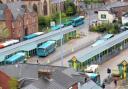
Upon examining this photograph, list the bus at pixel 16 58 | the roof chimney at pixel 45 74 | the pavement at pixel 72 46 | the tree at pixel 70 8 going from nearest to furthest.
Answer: the roof chimney at pixel 45 74 → the bus at pixel 16 58 → the pavement at pixel 72 46 → the tree at pixel 70 8

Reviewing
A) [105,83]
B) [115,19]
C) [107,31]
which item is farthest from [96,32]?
[105,83]

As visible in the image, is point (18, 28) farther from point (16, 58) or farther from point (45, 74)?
point (45, 74)

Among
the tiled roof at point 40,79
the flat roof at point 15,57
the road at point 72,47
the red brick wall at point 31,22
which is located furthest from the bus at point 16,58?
the red brick wall at point 31,22

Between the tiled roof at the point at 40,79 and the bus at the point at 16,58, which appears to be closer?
the tiled roof at the point at 40,79

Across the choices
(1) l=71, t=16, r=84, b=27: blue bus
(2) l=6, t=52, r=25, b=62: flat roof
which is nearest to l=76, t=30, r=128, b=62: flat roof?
(2) l=6, t=52, r=25, b=62: flat roof

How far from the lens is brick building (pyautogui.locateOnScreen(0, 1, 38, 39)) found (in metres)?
66.8

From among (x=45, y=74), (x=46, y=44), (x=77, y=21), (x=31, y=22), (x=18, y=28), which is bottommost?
(x=46, y=44)

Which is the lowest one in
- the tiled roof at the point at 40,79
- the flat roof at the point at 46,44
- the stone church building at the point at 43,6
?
the flat roof at the point at 46,44

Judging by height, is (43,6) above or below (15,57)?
above

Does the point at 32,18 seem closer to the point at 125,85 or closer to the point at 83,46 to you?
the point at 83,46

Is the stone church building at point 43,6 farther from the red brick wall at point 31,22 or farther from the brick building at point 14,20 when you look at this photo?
the brick building at point 14,20

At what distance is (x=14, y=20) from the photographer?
219 feet

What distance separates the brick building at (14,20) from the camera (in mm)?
66812

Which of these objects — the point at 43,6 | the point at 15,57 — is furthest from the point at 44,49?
the point at 43,6
